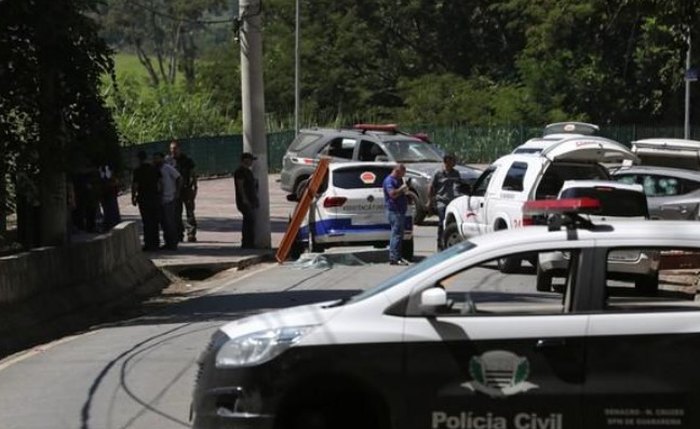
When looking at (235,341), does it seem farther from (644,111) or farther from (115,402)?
(644,111)

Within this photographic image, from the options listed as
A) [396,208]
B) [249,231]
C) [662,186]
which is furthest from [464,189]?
[249,231]

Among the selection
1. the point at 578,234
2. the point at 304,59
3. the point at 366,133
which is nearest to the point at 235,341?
the point at 578,234

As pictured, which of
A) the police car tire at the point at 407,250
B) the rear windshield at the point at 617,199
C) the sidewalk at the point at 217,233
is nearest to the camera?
the rear windshield at the point at 617,199

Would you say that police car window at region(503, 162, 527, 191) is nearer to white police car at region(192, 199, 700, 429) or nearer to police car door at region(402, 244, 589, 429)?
white police car at region(192, 199, 700, 429)

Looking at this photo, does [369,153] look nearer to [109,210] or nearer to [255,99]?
[255,99]

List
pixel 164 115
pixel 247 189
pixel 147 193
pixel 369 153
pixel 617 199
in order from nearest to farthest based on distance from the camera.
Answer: pixel 617 199 < pixel 147 193 < pixel 247 189 < pixel 369 153 < pixel 164 115

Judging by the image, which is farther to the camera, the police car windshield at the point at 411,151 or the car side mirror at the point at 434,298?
the police car windshield at the point at 411,151

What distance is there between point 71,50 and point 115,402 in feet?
23.8

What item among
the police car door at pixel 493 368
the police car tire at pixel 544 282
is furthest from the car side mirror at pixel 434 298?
the police car tire at pixel 544 282

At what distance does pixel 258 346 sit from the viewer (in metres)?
7.34

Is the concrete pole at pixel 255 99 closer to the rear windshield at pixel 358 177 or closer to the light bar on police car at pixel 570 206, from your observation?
the rear windshield at pixel 358 177

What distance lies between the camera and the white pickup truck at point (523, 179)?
62.2 feet

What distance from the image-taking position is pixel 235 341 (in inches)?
293

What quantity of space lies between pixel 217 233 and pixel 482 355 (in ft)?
71.1
